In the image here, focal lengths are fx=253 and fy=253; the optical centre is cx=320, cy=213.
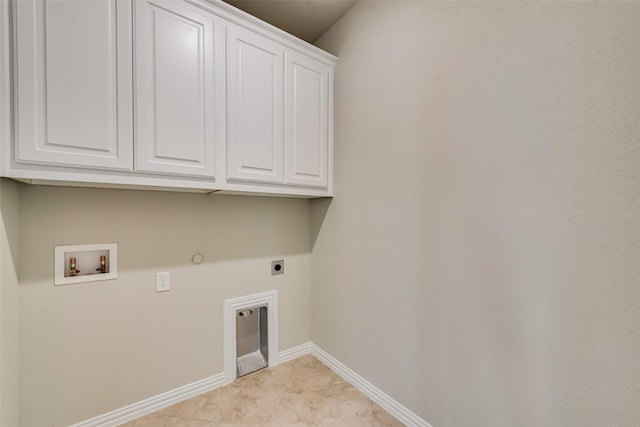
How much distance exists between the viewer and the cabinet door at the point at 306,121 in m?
1.77

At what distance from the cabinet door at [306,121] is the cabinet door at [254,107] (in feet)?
0.23

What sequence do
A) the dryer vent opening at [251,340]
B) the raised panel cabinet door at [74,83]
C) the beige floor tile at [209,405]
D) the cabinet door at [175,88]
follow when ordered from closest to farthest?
the raised panel cabinet door at [74,83] → the cabinet door at [175,88] → the beige floor tile at [209,405] → the dryer vent opening at [251,340]

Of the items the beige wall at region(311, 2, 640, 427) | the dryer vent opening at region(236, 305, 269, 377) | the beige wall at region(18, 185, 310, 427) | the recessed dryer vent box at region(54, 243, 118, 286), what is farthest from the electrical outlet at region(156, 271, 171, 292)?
the beige wall at region(311, 2, 640, 427)

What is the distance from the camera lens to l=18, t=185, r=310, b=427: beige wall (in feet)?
4.29

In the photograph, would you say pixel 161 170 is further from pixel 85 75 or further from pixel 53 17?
pixel 53 17

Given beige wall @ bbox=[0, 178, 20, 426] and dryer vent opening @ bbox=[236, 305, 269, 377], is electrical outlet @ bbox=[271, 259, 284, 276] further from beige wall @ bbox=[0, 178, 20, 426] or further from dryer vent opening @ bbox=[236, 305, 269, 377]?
beige wall @ bbox=[0, 178, 20, 426]

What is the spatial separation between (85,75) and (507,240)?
78.6 inches

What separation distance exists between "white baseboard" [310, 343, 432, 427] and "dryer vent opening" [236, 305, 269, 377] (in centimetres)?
47

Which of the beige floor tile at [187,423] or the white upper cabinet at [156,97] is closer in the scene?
the white upper cabinet at [156,97]

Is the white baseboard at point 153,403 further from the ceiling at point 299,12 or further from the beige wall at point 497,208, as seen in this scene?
the ceiling at point 299,12

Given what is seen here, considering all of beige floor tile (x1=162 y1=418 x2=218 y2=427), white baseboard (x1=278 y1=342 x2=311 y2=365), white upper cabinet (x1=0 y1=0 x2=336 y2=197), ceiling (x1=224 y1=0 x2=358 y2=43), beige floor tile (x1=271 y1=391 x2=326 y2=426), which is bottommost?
beige floor tile (x1=162 y1=418 x2=218 y2=427)

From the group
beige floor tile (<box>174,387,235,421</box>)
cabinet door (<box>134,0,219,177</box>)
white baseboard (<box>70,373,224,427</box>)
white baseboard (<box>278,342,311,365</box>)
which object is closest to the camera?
cabinet door (<box>134,0,219,177</box>)

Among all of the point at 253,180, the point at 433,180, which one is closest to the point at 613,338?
the point at 433,180

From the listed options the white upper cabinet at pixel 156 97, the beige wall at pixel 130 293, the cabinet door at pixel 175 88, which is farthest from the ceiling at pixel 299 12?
the beige wall at pixel 130 293
